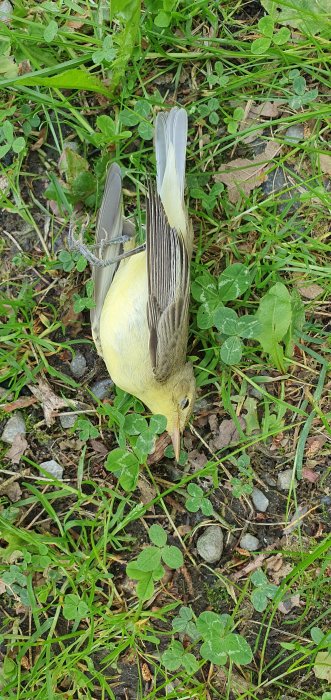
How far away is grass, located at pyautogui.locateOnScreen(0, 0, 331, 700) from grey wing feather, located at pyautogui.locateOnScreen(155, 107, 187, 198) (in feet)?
0.79

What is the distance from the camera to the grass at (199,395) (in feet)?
15.3

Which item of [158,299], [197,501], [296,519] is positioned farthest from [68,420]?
[296,519]

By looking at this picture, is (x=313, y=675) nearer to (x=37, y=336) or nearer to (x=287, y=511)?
(x=287, y=511)

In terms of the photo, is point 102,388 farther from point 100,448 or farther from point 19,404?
point 19,404

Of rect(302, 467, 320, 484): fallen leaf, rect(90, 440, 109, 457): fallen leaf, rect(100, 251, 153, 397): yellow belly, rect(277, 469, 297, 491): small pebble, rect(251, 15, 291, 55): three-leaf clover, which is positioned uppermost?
rect(251, 15, 291, 55): three-leaf clover

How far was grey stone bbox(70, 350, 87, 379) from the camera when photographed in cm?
498

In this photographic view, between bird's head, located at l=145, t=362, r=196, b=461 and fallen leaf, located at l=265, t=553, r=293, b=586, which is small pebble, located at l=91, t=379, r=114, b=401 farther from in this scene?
fallen leaf, located at l=265, t=553, r=293, b=586

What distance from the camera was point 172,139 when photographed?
4.54 meters

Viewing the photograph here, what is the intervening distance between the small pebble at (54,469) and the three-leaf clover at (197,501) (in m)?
0.88

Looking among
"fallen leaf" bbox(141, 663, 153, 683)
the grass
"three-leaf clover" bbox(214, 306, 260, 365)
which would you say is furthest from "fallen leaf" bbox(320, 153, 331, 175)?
"fallen leaf" bbox(141, 663, 153, 683)

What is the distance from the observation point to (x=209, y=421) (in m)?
4.86

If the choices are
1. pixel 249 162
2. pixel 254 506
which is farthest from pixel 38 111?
pixel 254 506

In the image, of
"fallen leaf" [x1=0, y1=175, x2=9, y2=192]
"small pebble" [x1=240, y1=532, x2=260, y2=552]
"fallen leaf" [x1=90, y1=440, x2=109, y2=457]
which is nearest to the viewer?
"small pebble" [x1=240, y1=532, x2=260, y2=552]

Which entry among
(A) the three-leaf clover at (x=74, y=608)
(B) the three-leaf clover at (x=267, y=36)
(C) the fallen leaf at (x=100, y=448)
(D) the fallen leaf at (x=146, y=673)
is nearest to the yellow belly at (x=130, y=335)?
(C) the fallen leaf at (x=100, y=448)
